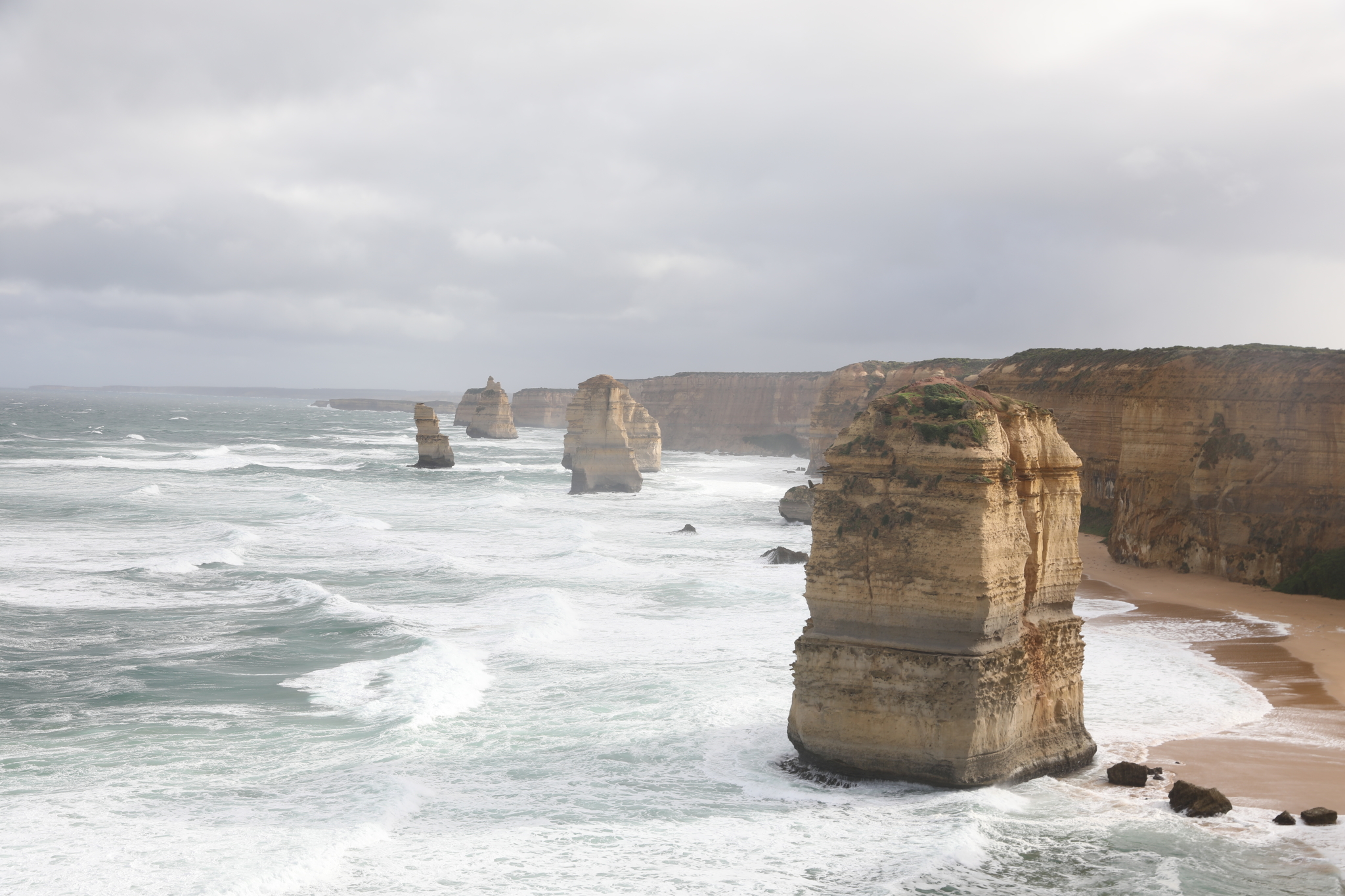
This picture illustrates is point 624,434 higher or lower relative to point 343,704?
higher

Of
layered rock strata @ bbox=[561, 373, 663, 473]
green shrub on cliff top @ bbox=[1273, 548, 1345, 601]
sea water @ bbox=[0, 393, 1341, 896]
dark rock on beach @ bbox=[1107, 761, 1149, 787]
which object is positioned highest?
layered rock strata @ bbox=[561, 373, 663, 473]

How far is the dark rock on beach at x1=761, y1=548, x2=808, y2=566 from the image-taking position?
30.5 meters

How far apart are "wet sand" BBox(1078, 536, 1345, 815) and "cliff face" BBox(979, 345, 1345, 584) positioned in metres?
0.92

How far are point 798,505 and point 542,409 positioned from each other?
114097 mm

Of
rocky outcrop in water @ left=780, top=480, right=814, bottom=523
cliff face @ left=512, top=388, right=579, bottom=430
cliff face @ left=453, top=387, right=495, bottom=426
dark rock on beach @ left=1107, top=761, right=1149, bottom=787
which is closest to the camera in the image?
dark rock on beach @ left=1107, top=761, right=1149, bottom=787

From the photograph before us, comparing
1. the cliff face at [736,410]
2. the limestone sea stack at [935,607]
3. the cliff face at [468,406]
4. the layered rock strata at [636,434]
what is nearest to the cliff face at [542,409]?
the cliff face at [468,406]

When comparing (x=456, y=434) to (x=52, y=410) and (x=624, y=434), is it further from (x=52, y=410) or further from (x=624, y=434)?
(x=52, y=410)

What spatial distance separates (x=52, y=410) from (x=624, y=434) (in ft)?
471

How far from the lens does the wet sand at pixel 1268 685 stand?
40.8ft

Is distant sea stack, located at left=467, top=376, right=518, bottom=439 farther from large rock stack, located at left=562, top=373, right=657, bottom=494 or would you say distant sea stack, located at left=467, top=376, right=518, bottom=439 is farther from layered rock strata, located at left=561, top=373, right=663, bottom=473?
large rock stack, located at left=562, top=373, right=657, bottom=494

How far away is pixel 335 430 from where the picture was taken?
135875 mm

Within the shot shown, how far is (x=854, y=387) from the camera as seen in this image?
228 ft

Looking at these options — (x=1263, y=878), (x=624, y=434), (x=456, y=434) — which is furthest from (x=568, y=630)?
(x=456, y=434)

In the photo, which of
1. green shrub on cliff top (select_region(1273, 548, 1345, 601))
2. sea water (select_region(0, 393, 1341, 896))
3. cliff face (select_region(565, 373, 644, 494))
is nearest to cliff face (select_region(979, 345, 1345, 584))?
green shrub on cliff top (select_region(1273, 548, 1345, 601))
